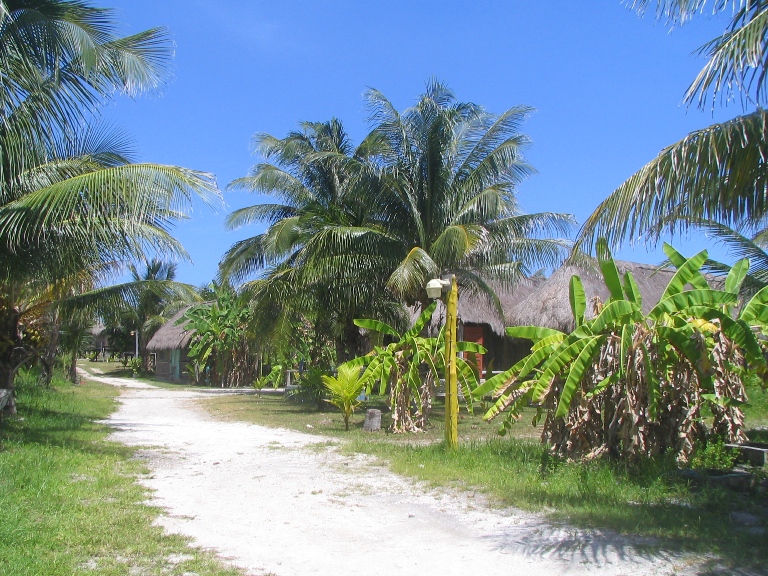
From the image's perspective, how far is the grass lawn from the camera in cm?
574

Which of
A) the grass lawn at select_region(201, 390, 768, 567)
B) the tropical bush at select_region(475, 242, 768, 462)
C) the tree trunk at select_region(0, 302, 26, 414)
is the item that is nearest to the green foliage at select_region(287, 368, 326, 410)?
the grass lawn at select_region(201, 390, 768, 567)

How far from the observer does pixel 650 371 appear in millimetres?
7523

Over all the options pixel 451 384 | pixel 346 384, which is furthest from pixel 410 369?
pixel 451 384

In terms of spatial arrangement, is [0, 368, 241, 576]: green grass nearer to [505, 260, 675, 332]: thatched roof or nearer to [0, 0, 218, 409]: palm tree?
[0, 0, 218, 409]: palm tree

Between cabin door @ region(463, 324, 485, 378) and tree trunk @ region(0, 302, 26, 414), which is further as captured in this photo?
cabin door @ region(463, 324, 485, 378)

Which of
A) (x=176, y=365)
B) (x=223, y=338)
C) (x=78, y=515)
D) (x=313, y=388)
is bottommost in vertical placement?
(x=78, y=515)

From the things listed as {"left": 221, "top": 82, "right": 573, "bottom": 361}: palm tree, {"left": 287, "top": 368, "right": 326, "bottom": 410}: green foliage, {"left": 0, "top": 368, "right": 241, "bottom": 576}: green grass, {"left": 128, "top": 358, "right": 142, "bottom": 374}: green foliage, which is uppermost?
{"left": 221, "top": 82, "right": 573, "bottom": 361}: palm tree

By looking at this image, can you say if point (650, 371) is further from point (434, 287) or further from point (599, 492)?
point (434, 287)

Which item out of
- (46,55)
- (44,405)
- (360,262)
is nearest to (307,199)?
(360,262)

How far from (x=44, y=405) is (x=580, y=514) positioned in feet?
45.1

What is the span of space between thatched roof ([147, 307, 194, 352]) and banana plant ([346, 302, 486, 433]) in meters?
21.4

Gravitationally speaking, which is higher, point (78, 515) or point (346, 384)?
point (346, 384)

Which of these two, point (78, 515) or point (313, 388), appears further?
point (313, 388)

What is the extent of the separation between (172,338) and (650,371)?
3191cm
